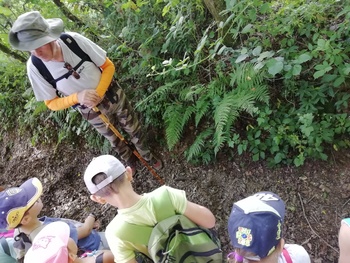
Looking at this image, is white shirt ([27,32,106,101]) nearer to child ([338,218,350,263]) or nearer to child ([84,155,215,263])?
child ([84,155,215,263])

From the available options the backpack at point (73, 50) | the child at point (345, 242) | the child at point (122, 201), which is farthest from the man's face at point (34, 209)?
the child at point (345, 242)

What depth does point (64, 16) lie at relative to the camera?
15.8 feet

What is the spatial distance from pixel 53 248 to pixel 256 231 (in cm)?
140

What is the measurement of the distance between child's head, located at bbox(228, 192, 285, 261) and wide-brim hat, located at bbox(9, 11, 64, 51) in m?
2.19

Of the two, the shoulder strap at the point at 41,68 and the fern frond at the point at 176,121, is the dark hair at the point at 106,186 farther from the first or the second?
the fern frond at the point at 176,121

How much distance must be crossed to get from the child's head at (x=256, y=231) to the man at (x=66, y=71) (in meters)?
2.03

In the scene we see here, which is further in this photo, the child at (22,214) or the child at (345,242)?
the child at (22,214)

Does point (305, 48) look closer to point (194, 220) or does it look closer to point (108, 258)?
point (194, 220)

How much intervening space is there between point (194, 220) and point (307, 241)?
154 centimetres

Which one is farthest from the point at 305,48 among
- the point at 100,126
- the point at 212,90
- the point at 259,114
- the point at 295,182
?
the point at 100,126

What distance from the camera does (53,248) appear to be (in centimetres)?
204

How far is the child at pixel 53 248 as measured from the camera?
1.98 meters

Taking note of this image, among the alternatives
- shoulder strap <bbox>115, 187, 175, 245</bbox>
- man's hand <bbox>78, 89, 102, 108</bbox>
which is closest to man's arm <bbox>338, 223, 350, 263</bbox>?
shoulder strap <bbox>115, 187, 175, 245</bbox>

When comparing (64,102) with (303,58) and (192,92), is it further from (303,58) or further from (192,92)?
(303,58)
